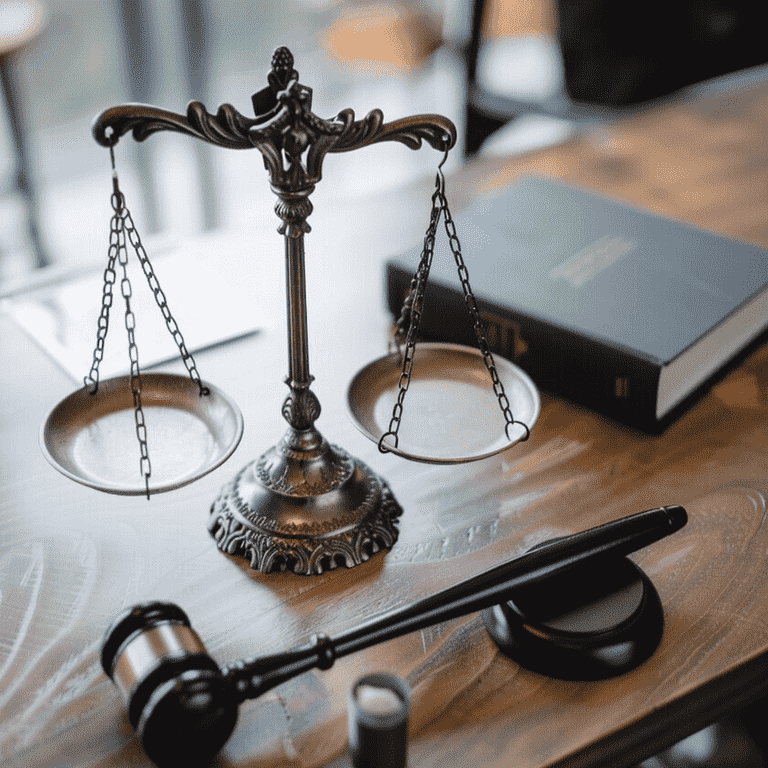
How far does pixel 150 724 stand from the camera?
1.65 ft

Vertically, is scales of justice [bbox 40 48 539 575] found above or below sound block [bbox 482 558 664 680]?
above

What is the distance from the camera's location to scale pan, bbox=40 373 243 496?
2.13 ft

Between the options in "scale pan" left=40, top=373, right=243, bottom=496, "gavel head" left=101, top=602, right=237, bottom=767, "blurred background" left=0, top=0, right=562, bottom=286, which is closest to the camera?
"gavel head" left=101, top=602, right=237, bottom=767

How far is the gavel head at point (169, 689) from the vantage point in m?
0.50

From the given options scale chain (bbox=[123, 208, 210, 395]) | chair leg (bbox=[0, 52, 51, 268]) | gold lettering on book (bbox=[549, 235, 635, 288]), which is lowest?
chair leg (bbox=[0, 52, 51, 268])

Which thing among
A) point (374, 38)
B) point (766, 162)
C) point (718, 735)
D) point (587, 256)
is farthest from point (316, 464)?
point (374, 38)

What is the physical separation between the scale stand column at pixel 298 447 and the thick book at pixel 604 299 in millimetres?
225

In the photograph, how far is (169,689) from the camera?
1.65ft

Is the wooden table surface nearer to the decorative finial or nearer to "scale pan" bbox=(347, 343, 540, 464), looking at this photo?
"scale pan" bbox=(347, 343, 540, 464)

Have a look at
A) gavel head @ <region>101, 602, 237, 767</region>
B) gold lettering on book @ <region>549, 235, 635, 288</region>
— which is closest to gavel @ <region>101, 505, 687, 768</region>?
gavel head @ <region>101, 602, 237, 767</region>

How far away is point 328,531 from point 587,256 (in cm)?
45

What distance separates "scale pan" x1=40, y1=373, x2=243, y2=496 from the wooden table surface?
83mm

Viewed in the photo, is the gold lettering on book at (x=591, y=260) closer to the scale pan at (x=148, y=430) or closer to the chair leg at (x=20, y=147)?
the scale pan at (x=148, y=430)

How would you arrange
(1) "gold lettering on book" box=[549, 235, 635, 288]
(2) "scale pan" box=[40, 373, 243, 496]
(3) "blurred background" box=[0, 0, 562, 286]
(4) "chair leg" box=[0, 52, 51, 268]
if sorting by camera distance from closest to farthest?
1. (2) "scale pan" box=[40, 373, 243, 496]
2. (1) "gold lettering on book" box=[549, 235, 635, 288]
3. (4) "chair leg" box=[0, 52, 51, 268]
4. (3) "blurred background" box=[0, 0, 562, 286]
